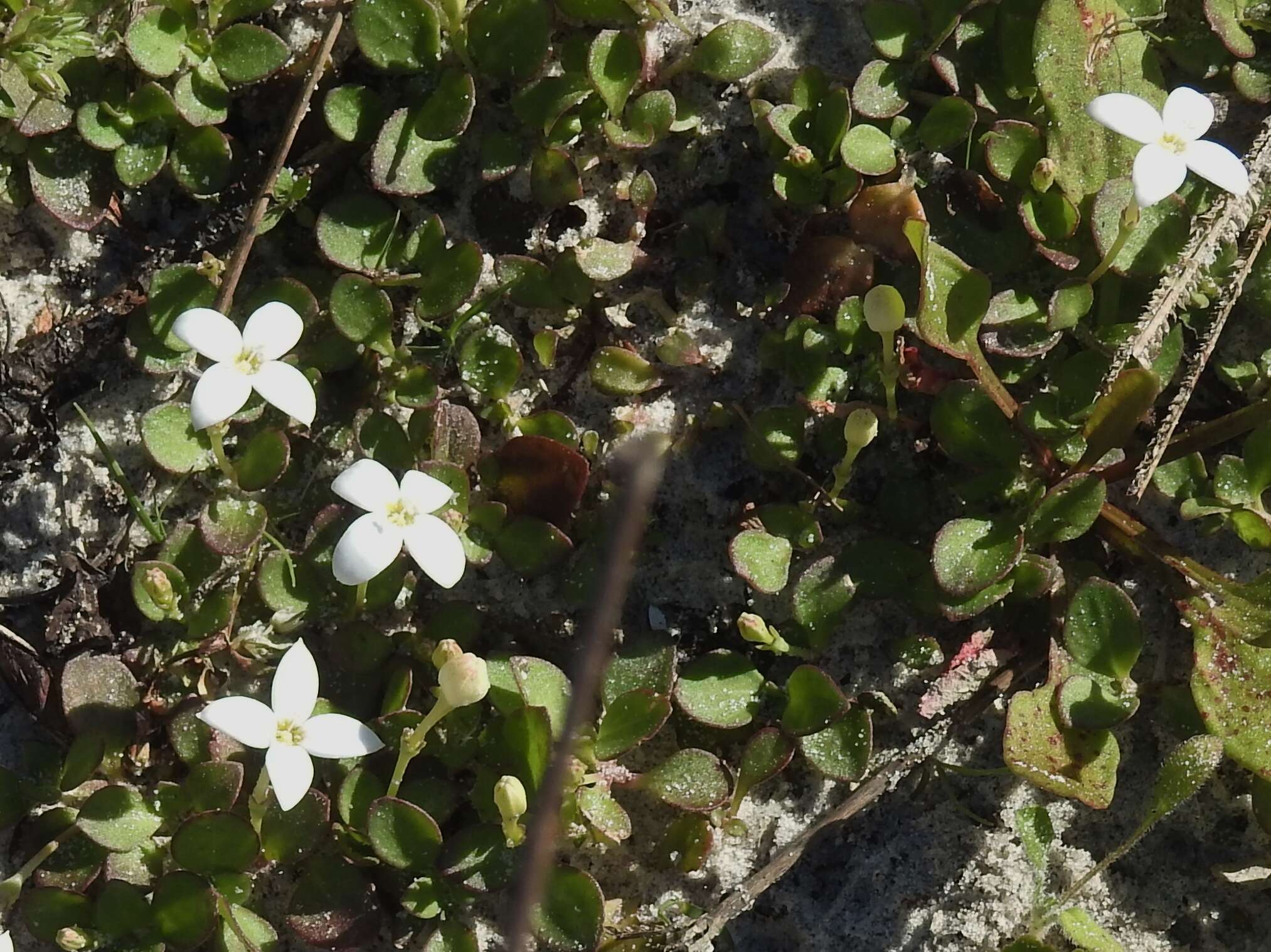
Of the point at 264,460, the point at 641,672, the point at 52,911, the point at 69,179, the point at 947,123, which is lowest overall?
the point at 52,911

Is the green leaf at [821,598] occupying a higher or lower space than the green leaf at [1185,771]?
higher

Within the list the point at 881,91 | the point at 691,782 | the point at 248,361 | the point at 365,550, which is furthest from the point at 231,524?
the point at 881,91

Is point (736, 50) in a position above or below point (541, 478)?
above

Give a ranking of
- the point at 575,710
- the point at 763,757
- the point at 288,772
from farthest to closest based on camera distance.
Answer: the point at 763,757
the point at 288,772
the point at 575,710

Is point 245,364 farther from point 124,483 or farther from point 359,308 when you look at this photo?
point 124,483

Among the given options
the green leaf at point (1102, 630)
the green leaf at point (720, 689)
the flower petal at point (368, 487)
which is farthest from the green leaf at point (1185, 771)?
the flower petal at point (368, 487)

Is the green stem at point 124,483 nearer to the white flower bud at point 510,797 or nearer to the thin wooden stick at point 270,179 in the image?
the thin wooden stick at point 270,179

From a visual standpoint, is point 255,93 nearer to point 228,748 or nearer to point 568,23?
point 568,23

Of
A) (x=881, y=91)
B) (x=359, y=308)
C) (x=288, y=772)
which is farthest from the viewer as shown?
(x=881, y=91)
